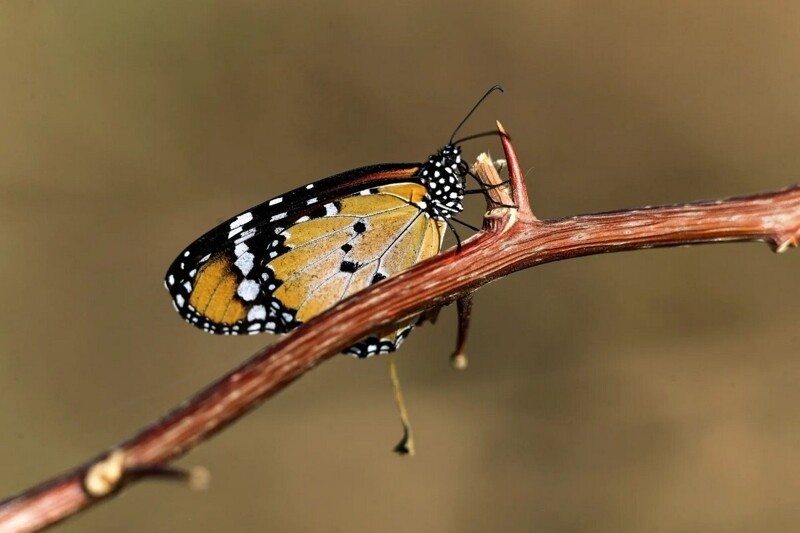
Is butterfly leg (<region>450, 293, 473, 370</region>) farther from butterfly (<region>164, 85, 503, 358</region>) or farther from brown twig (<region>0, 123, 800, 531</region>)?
butterfly (<region>164, 85, 503, 358</region>)

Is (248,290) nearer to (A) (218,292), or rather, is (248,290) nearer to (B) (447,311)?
(A) (218,292)

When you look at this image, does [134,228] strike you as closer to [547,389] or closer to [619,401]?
[547,389]

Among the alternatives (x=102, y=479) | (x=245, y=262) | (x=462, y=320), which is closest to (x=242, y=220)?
(x=245, y=262)

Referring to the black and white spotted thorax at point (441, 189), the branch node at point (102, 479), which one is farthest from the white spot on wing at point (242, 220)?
the branch node at point (102, 479)

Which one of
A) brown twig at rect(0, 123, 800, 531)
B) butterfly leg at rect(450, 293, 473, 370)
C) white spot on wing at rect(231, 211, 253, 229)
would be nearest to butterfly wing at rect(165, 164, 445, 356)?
white spot on wing at rect(231, 211, 253, 229)

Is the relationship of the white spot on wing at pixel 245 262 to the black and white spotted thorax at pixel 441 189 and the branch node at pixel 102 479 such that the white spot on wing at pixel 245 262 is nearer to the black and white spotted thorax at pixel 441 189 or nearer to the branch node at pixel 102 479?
the black and white spotted thorax at pixel 441 189

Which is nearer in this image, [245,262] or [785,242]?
[785,242]
